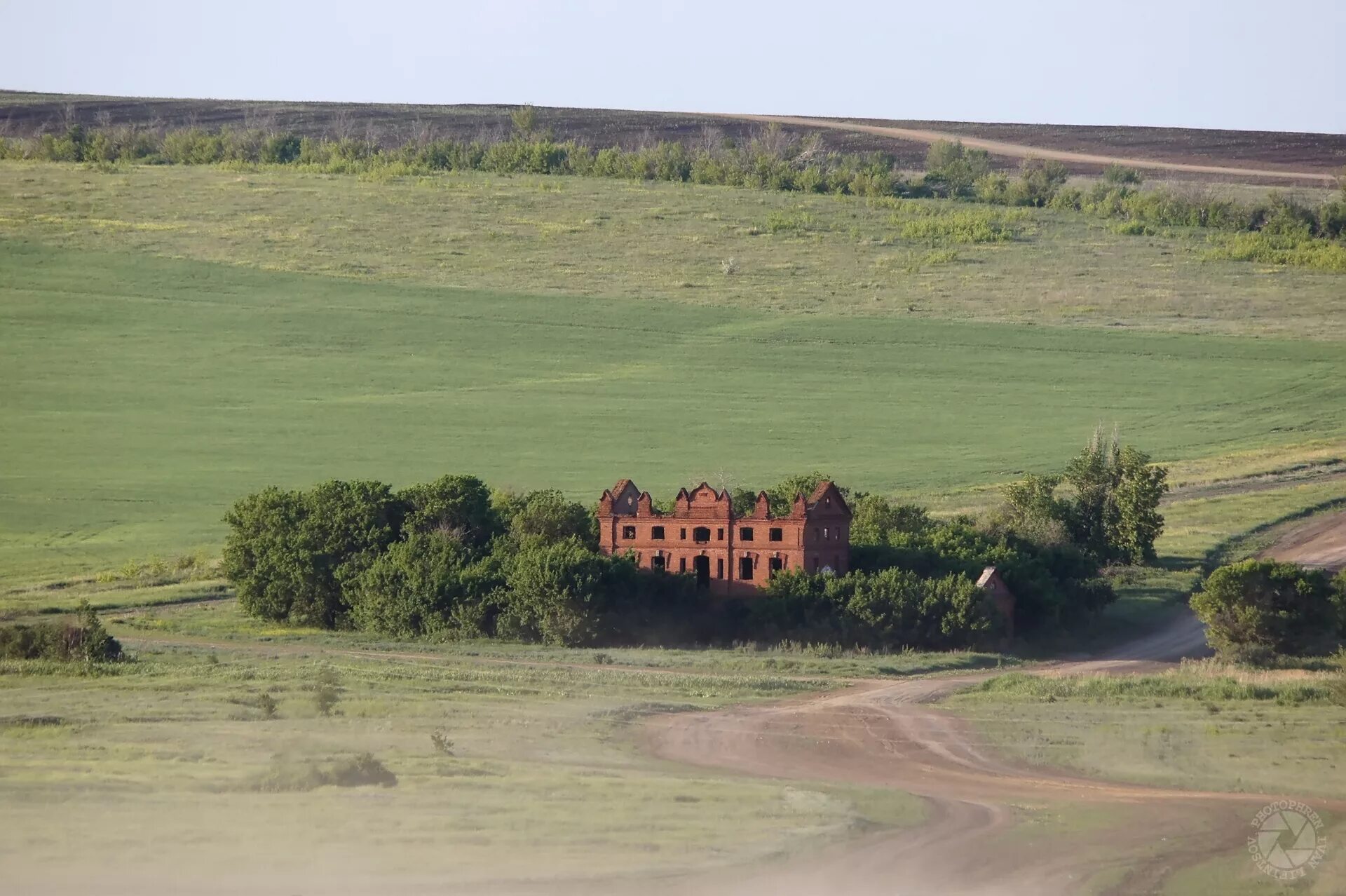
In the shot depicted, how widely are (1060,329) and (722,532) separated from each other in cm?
5881

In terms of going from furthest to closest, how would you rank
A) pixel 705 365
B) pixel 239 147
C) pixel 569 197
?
pixel 239 147 < pixel 569 197 < pixel 705 365

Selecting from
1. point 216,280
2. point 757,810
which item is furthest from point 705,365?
point 757,810

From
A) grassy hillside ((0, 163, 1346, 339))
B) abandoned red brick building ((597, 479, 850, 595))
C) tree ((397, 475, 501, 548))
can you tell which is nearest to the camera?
abandoned red brick building ((597, 479, 850, 595))

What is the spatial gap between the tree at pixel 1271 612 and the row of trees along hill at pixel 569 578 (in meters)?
5.23

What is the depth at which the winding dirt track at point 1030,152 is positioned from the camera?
147000mm

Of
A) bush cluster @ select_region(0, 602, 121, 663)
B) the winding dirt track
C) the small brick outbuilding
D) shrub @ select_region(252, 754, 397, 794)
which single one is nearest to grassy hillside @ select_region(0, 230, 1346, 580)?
bush cluster @ select_region(0, 602, 121, 663)

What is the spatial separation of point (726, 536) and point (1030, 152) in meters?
109

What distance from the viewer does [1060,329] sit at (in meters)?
→ 109

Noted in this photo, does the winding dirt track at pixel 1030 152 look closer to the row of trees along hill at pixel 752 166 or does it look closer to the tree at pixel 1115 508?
the row of trees along hill at pixel 752 166

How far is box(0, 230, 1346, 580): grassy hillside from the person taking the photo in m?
80.5

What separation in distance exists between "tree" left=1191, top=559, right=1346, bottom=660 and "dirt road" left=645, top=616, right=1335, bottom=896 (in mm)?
9346

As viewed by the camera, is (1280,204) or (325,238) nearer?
(325,238)

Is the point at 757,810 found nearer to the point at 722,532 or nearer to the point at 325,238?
the point at 722,532

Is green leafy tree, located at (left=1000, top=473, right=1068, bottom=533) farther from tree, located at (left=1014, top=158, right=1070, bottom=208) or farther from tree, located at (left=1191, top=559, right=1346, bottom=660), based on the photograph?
tree, located at (left=1014, top=158, right=1070, bottom=208)
